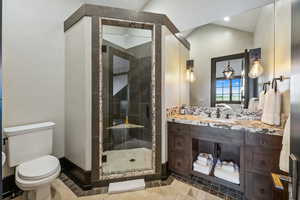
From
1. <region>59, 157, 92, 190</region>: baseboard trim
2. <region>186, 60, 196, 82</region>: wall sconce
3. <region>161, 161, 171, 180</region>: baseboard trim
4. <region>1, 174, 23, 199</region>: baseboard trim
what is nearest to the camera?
<region>1, 174, 23, 199</region>: baseboard trim

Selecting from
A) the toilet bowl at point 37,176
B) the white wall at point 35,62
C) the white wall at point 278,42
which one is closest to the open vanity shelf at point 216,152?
the white wall at point 278,42

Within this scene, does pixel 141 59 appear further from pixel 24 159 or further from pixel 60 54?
pixel 24 159

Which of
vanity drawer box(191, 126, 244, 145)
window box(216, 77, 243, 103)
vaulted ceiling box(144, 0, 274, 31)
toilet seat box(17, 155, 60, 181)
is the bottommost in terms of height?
toilet seat box(17, 155, 60, 181)

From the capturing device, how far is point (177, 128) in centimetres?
207

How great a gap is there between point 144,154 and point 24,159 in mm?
1609

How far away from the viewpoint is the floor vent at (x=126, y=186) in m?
1.81

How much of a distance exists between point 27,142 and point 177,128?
6.47 ft

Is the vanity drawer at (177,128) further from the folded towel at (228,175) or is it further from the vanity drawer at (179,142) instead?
the folded towel at (228,175)

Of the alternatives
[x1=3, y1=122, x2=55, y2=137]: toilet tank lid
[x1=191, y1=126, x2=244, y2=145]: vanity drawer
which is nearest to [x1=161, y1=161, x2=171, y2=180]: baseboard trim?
[x1=191, y1=126, x2=244, y2=145]: vanity drawer

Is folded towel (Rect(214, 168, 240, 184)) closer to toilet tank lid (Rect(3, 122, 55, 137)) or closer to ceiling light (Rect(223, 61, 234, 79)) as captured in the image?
ceiling light (Rect(223, 61, 234, 79))

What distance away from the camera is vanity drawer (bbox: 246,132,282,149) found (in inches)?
55.1

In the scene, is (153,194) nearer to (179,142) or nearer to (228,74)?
(179,142)

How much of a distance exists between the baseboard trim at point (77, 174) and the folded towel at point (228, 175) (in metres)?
1.70

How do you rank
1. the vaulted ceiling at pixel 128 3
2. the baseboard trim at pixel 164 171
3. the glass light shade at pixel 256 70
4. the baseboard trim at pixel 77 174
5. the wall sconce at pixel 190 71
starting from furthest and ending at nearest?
the vaulted ceiling at pixel 128 3 → the wall sconce at pixel 190 71 → the baseboard trim at pixel 164 171 → the glass light shade at pixel 256 70 → the baseboard trim at pixel 77 174
